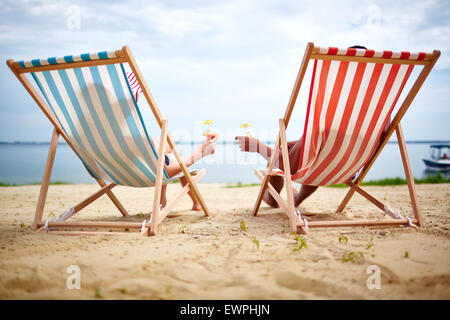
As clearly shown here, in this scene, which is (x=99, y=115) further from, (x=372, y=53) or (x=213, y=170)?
(x=213, y=170)

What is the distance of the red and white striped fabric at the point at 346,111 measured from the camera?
1944 millimetres

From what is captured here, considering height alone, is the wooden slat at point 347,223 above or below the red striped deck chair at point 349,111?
below

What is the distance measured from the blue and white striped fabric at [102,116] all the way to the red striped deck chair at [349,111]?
44.5 inches

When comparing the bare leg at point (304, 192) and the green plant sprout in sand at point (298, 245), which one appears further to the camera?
the bare leg at point (304, 192)

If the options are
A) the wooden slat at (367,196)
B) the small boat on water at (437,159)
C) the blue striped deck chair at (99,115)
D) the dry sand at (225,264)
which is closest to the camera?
the dry sand at (225,264)

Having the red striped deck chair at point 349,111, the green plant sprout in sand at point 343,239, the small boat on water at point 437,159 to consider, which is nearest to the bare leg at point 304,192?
the red striped deck chair at point 349,111

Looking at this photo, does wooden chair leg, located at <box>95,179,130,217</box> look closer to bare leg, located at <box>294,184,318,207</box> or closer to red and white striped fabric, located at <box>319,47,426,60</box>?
bare leg, located at <box>294,184,318,207</box>

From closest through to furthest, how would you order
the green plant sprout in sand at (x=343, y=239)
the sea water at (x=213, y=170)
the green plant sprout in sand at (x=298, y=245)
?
the green plant sprout in sand at (x=298, y=245)
the green plant sprout in sand at (x=343, y=239)
the sea water at (x=213, y=170)

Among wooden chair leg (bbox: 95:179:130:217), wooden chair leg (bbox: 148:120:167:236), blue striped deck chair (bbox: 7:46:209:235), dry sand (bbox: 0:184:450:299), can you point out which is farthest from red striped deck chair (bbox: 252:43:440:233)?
wooden chair leg (bbox: 95:179:130:217)

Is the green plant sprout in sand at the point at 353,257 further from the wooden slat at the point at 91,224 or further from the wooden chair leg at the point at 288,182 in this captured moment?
the wooden slat at the point at 91,224

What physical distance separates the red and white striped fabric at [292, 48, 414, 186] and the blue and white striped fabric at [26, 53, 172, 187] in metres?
1.29

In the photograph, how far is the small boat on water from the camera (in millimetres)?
13672
